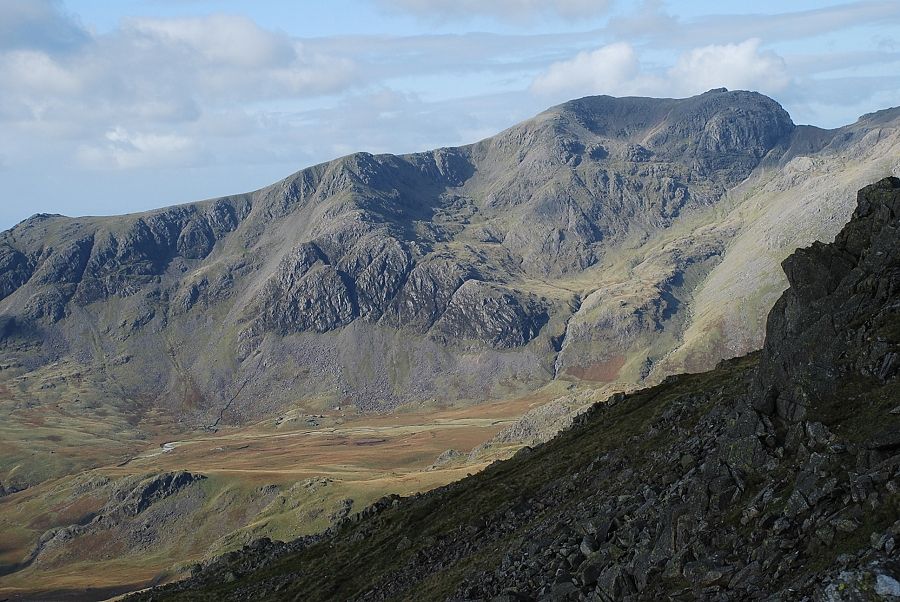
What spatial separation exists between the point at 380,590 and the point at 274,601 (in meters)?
19.4

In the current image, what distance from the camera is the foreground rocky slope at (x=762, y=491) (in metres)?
24.1

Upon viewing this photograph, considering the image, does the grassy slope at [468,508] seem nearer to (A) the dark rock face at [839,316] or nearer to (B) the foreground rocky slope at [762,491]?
(B) the foreground rocky slope at [762,491]

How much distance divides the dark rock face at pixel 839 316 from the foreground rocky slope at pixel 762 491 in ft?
0.22

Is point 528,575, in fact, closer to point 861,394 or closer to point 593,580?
point 593,580

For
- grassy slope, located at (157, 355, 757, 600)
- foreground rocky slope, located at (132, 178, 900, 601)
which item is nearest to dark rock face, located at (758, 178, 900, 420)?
foreground rocky slope, located at (132, 178, 900, 601)

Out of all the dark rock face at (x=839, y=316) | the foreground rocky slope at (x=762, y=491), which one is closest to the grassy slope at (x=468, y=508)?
the foreground rocky slope at (x=762, y=491)

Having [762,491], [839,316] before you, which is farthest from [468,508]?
[762,491]

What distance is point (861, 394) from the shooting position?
3134cm

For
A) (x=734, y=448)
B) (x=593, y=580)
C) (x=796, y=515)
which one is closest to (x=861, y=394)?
(x=734, y=448)

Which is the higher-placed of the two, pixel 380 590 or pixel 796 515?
pixel 796 515

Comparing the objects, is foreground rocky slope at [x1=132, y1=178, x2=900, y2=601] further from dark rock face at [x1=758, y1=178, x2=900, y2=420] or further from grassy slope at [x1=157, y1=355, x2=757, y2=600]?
grassy slope at [x1=157, y1=355, x2=757, y2=600]

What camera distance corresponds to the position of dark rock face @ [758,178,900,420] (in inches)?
1284

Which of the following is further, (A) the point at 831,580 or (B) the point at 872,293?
(B) the point at 872,293

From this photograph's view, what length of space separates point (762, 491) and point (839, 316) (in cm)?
1085
